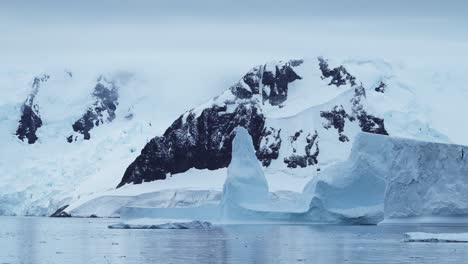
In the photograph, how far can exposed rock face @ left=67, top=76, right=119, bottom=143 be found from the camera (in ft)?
547

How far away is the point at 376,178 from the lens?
214 ft

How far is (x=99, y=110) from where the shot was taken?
563 feet

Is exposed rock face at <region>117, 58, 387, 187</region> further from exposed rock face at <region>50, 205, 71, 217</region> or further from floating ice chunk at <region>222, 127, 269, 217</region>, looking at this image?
floating ice chunk at <region>222, 127, 269, 217</region>

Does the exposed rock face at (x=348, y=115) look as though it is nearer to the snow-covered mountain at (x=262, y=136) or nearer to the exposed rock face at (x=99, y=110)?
the snow-covered mountain at (x=262, y=136)

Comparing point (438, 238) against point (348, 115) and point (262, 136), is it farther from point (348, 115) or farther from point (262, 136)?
point (262, 136)

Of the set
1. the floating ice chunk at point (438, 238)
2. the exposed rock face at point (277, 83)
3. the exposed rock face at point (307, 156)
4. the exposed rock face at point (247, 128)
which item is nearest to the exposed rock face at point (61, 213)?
the exposed rock face at point (247, 128)

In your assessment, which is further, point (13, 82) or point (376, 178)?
point (13, 82)

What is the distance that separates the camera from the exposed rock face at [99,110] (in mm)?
166875

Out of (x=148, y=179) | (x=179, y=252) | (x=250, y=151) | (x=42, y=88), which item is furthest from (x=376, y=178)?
(x=42, y=88)

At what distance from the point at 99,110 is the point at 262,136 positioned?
1858 inches

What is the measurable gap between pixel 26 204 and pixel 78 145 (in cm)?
2827

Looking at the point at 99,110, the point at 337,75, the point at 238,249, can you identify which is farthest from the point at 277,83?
the point at 238,249

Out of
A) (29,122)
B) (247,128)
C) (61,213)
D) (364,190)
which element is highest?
(29,122)

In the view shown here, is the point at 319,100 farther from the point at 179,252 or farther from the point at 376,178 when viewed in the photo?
the point at 179,252
